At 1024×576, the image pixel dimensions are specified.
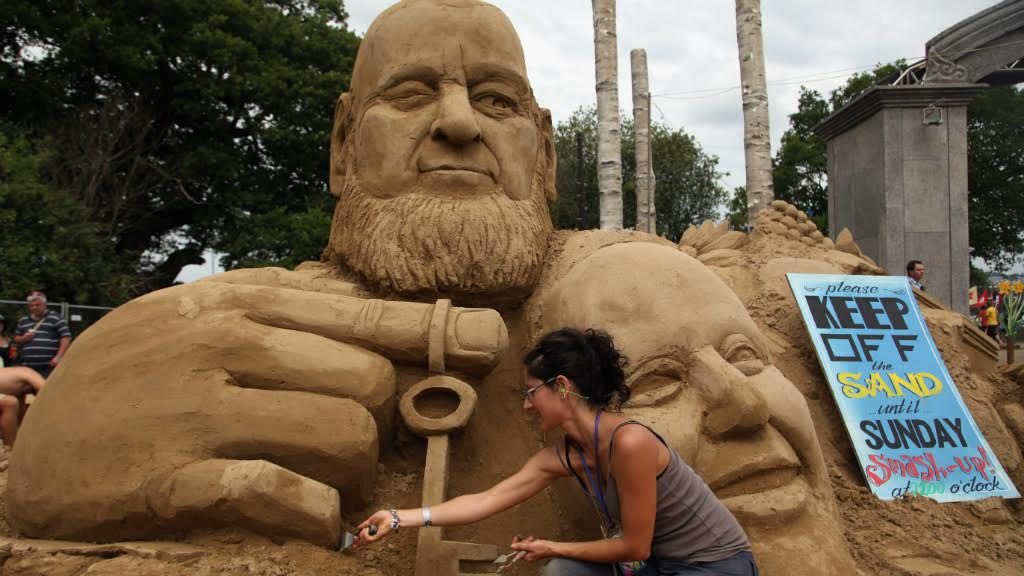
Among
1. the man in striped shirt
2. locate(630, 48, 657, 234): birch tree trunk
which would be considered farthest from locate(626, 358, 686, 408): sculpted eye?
locate(630, 48, 657, 234): birch tree trunk

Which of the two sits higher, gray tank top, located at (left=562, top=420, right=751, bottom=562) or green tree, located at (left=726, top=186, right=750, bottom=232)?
green tree, located at (left=726, top=186, right=750, bottom=232)

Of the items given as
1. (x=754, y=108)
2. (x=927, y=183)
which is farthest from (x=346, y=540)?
(x=927, y=183)

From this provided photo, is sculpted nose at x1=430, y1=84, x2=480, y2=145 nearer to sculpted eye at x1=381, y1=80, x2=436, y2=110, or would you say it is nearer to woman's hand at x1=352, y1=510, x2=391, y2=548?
sculpted eye at x1=381, y1=80, x2=436, y2=110

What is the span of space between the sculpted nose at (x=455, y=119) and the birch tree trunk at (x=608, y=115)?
5.79m

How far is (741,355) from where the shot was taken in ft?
9.14

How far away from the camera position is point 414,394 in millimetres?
2701

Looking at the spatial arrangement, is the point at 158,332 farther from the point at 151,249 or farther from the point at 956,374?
the point at 151,249

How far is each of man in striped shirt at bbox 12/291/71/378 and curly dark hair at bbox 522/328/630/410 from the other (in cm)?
448

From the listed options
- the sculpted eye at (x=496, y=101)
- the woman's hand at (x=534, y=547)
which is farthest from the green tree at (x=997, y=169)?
the woman's hand at (x=534, y=547)

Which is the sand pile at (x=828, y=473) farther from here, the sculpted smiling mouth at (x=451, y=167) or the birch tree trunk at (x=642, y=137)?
the birch tree trunk at (x=642, y=137)

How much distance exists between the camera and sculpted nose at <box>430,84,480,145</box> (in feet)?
10.1

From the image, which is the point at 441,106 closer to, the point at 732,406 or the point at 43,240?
the point at 732,406

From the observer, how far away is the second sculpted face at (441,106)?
10.4ft

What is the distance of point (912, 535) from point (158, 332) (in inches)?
122
